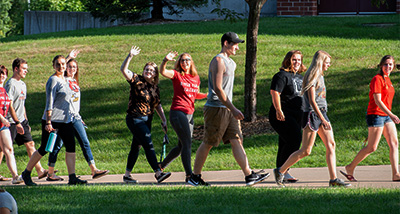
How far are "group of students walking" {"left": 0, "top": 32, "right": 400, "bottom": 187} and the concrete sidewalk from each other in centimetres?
21

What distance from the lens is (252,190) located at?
6.84 metres

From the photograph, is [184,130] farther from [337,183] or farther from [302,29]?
[302,29]

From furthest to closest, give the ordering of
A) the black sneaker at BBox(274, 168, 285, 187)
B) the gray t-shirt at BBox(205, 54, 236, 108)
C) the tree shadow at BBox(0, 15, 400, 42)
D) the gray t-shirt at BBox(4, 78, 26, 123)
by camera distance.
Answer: the tree shadow at BBox(0, 15, 400, 42) → the gray t-shirt at BBox(4, 78, 26, 123) → the black sneaker at BBox(274, 168, 285, 187) → the gray t-shirt at BBox(205, 54, 236, 108)

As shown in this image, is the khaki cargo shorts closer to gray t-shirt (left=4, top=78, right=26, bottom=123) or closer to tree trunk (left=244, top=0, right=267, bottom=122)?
gray t-shirt (left=4, top=78, right=26, bottom=123)

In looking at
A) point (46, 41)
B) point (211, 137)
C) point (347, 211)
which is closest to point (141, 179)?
point (211, 137)

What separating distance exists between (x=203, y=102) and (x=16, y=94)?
19.8 ft

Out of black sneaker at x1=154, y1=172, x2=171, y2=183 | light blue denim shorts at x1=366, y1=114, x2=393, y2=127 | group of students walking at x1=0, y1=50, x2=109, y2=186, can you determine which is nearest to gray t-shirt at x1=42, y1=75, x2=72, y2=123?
group of students walking at x1=0, y1=50, x2=109, y2=186

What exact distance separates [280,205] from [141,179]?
10.8ft

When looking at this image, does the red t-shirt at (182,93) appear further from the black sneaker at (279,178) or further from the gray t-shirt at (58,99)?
the gray t-shirt at (58,99)

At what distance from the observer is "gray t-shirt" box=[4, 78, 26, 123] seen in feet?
28.5

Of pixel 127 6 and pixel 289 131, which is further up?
pixel 127 6

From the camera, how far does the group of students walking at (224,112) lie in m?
7.29

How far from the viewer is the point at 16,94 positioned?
28.7ft

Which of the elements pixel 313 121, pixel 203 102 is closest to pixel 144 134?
pixel 313 121
